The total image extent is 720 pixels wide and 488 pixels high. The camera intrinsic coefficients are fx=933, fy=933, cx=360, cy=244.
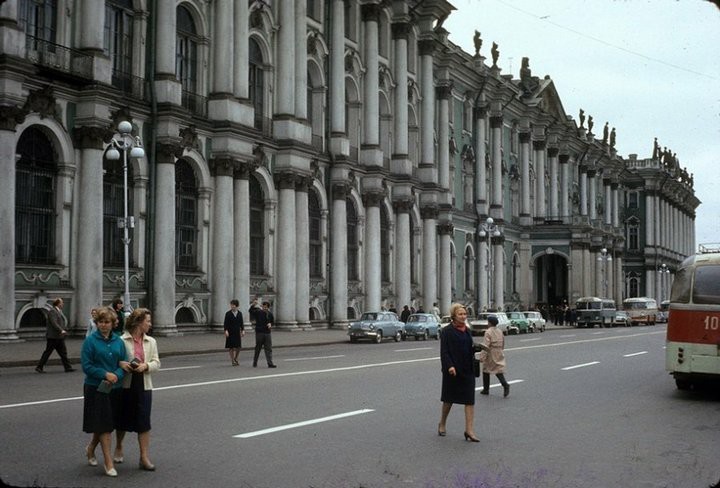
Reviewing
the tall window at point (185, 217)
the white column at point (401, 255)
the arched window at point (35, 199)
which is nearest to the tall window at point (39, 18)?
the arched window at point (35, 199)

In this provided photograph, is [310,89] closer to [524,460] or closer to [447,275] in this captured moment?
[447,275]

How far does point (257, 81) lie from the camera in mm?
43781

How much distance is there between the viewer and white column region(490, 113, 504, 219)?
73.6 m

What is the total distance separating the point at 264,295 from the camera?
43.4m

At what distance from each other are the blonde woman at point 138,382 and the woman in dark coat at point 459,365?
3.91 meters

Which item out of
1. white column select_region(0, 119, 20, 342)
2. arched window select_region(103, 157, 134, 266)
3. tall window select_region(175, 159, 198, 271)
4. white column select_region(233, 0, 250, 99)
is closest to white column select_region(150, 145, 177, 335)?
arched window select_region(103, 157, 134, 266)

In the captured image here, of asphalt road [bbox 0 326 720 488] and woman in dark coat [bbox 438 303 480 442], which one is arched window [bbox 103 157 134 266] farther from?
woman in dark coat [bbox 438 303 480 442]

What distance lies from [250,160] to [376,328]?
921 cm

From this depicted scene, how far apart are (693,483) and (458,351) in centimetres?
337

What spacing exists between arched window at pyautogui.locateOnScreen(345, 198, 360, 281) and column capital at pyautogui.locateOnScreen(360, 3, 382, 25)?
10.5 meters

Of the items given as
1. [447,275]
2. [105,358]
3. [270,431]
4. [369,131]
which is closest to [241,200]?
[369,131]

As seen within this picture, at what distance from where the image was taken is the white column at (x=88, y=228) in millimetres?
32344

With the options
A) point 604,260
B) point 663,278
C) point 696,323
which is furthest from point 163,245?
point 663,278

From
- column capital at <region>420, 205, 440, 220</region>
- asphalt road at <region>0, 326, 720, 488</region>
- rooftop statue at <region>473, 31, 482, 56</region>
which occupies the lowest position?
asphalt road at <region>0, 326, 720, 488</region>
